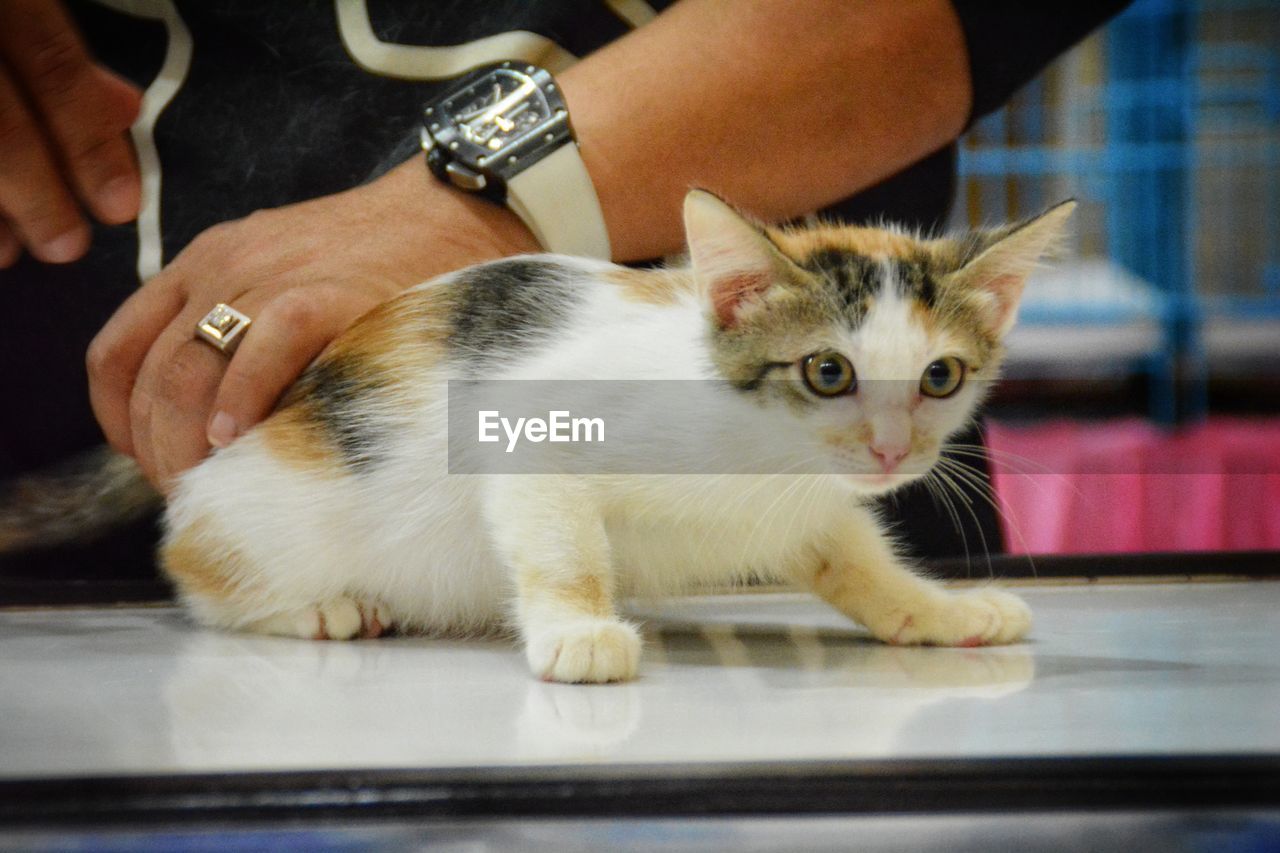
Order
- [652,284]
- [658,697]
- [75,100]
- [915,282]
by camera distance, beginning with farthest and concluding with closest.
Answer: [75,100] < [652,284] < [915,282] < [658,697]

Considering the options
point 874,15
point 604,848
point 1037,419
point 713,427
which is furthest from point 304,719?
point 1037,419

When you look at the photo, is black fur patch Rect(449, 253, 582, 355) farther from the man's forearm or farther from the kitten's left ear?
the kitten's left ear

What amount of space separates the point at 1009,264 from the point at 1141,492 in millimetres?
859

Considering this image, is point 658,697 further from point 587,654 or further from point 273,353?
point 273,353

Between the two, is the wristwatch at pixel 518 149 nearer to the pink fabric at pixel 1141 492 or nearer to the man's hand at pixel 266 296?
the man's hand at pixel 266 296

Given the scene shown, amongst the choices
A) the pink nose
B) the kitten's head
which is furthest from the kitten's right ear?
the pink nose

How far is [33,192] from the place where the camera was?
0.90 m

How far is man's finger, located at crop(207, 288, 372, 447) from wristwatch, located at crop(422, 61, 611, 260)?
0.41 feet

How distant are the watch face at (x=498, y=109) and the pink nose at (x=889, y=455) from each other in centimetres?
34

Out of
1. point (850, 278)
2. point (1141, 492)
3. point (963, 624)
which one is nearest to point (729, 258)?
point (850, 278)

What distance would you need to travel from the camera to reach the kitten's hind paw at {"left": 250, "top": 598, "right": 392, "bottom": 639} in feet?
2.62

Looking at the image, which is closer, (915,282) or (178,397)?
(915,282)

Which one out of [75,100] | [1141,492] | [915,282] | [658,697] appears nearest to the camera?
[658,697]

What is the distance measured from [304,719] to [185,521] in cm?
37
